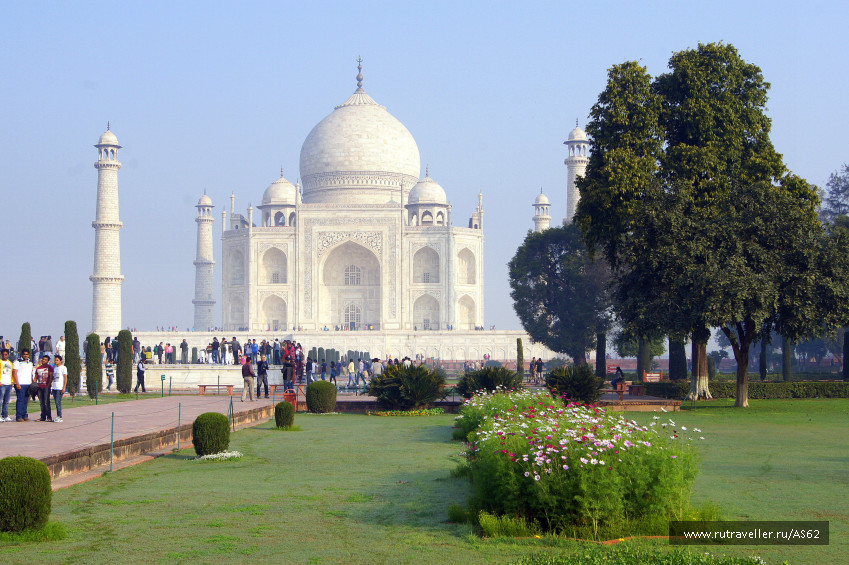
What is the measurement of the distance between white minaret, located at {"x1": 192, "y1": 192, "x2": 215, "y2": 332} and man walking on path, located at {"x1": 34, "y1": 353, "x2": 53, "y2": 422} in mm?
43797

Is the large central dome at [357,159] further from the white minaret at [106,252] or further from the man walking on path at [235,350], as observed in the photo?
the man walking on path at [235,350]

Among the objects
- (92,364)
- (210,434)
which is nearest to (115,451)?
(210,434)

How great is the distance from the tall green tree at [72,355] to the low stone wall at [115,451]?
8.78 metres

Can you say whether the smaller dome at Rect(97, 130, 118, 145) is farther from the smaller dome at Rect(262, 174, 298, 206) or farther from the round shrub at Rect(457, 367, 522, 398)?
the round shrub at Rect(457, 367, 522, 398)

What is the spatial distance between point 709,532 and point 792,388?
54.0 feet

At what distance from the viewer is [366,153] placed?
54312 millimetres

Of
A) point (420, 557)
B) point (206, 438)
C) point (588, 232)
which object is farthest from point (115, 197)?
point (420, 557)

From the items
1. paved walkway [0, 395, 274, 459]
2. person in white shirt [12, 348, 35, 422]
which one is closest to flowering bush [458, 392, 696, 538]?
paved walkway [0, 395, 274, 459]

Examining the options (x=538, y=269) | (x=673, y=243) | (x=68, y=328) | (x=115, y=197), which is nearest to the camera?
(x=673, y=243)

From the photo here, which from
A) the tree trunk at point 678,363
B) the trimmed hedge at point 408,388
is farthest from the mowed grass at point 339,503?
the tree trunk at point 678,363

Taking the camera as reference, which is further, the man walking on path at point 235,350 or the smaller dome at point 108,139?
the smaller dome at point 108,139

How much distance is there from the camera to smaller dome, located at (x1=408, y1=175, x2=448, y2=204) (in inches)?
2105

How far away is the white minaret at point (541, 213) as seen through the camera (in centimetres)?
5700

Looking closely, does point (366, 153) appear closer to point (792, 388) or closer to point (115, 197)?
point (115, 197)
